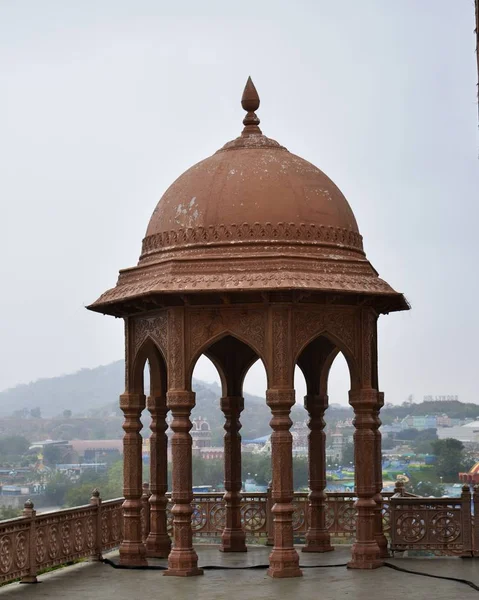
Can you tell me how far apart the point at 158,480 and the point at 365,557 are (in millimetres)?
3549

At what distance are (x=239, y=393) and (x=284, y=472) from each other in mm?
3809

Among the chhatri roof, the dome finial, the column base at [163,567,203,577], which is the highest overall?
the dome finial

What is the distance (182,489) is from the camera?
53.2ft

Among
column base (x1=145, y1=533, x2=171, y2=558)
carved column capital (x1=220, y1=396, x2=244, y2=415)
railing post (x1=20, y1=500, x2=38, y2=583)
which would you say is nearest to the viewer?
railing post (x1=20, y1=500, x2=38, y2=583)

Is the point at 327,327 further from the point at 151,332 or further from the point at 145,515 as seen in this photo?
the point at 145,515

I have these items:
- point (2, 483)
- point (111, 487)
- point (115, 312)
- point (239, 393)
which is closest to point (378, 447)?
point (239, 393)

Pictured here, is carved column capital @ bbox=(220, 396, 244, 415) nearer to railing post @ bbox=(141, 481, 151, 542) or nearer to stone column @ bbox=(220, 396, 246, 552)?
stone column @ bbox=(220, 396, 246, 552)

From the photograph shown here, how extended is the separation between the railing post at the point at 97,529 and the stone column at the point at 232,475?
196 cm

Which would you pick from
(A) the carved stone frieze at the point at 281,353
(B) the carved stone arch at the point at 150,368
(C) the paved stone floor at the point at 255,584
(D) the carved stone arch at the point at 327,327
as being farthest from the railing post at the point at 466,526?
(B) the carved stone arch at the point at 150,368

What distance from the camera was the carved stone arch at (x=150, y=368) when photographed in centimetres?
1742

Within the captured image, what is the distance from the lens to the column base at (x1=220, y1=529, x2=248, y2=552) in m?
19.0

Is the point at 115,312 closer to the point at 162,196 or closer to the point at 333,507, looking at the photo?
the point at 162,196

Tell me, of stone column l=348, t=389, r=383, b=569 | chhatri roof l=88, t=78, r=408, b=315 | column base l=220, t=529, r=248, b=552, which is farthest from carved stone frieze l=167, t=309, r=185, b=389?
column base l=220, t=529, r=248, b=552

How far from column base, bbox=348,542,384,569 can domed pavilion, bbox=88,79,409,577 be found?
0.06 feet
